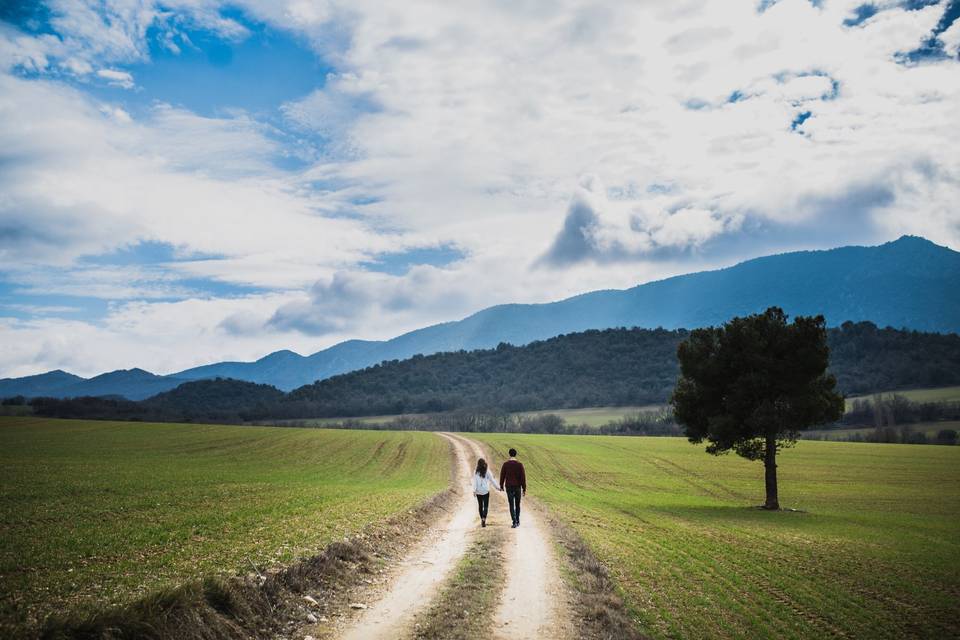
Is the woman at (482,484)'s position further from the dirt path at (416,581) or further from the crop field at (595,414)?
the crop field at (595,414)

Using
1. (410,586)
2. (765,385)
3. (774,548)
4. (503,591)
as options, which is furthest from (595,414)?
(503,591)

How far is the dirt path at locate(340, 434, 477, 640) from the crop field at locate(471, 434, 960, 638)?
4.87 meters

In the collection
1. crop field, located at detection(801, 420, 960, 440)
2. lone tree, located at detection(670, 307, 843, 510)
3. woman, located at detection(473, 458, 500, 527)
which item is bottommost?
crop field, located at detection(801, 420, 960, 440)

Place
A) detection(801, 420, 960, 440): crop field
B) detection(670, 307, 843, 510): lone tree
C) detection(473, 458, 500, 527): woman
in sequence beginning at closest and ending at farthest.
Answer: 1. detection(473, 458, 500, 527): woman
2. detection(670, 307, 843, 510): lone tree
3. detection(801, 420, 960, 440): crop field

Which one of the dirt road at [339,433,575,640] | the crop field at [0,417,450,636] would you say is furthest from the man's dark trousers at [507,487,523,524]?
the crop field at [0,417,450,636]

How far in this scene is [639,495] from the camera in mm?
45844

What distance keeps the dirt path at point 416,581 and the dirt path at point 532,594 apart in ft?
5.79

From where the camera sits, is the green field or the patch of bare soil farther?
the green field

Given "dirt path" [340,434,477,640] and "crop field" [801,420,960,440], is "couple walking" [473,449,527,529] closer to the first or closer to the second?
"dirt path" [340,434,477,640]

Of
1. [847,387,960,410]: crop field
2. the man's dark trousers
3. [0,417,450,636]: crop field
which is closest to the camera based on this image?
[0,417,450,636]: crop field

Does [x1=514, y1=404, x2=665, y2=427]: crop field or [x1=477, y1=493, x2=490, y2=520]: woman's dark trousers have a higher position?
[x1=477, y1=493, x2=490, y2=520]: woman's dark trousers

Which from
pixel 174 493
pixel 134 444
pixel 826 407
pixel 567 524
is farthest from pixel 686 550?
pixel 134 444

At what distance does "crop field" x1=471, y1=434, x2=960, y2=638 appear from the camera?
14398 mm

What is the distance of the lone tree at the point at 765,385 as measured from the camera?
3950 cm
